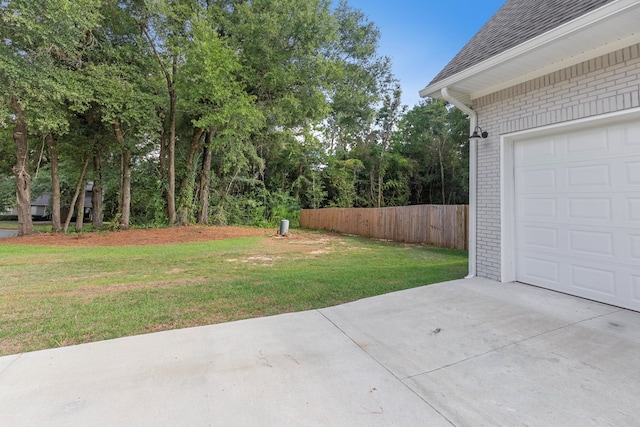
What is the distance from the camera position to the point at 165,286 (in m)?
4.51

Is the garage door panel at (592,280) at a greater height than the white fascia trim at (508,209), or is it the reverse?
the white fascia trim at (508,209)

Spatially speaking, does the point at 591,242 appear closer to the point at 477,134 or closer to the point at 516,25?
the point at 477,134

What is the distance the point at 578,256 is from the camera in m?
3.59

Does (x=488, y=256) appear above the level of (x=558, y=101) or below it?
below

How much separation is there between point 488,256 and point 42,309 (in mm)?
5808

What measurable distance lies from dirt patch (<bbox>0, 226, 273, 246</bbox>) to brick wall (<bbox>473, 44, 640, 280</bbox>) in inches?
376

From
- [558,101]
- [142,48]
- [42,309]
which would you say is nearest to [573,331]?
[558,101]

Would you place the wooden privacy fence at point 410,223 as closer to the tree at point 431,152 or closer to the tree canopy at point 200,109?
the tree canopy at point 200,109

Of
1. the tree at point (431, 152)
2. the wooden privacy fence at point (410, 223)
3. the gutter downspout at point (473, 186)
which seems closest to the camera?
the gutter downspout at point (473, 186)

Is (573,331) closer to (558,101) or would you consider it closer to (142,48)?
(558,101)

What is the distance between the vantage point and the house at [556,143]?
3.11 metres

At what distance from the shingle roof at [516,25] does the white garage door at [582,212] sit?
129 centimetres

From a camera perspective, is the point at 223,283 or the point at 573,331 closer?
the point at 573,331

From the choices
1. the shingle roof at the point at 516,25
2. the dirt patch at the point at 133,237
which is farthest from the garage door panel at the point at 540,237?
the dirt patch at the point at 133,237
